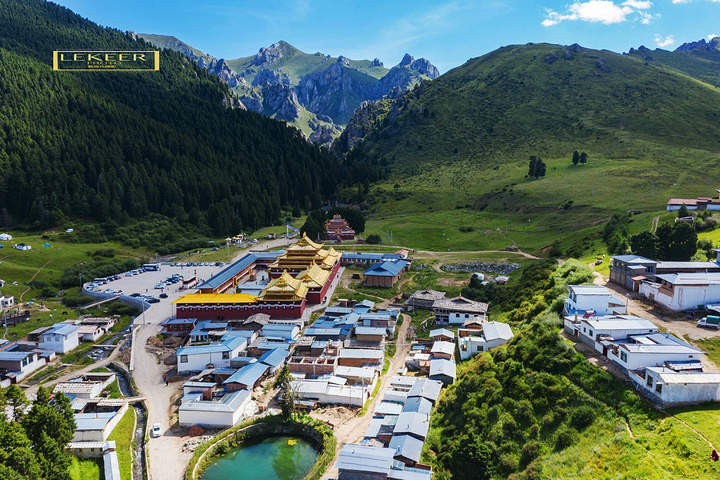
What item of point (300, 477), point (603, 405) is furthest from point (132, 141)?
point (603, 405)

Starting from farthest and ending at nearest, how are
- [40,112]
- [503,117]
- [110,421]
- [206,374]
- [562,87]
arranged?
[562,87], [503,117], [40,112], [206,374], [110,421]

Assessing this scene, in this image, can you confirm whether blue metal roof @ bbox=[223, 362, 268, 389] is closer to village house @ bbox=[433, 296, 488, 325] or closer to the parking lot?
village house @ bbox=[433, 296, 488, 325]

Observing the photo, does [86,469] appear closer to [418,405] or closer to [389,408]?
[389,408]

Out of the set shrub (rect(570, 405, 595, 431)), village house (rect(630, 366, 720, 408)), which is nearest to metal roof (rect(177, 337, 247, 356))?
shrub (rect(570, 405, 595, 431))

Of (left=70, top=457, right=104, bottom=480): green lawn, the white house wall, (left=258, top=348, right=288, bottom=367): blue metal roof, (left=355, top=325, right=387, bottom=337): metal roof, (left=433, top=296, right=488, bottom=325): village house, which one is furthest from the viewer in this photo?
(left=433, top=296, right=488, bottom=325): village house

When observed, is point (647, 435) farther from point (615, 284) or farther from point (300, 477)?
point (615, 284)

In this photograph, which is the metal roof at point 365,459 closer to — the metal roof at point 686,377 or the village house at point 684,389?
the village house at point 684,389
